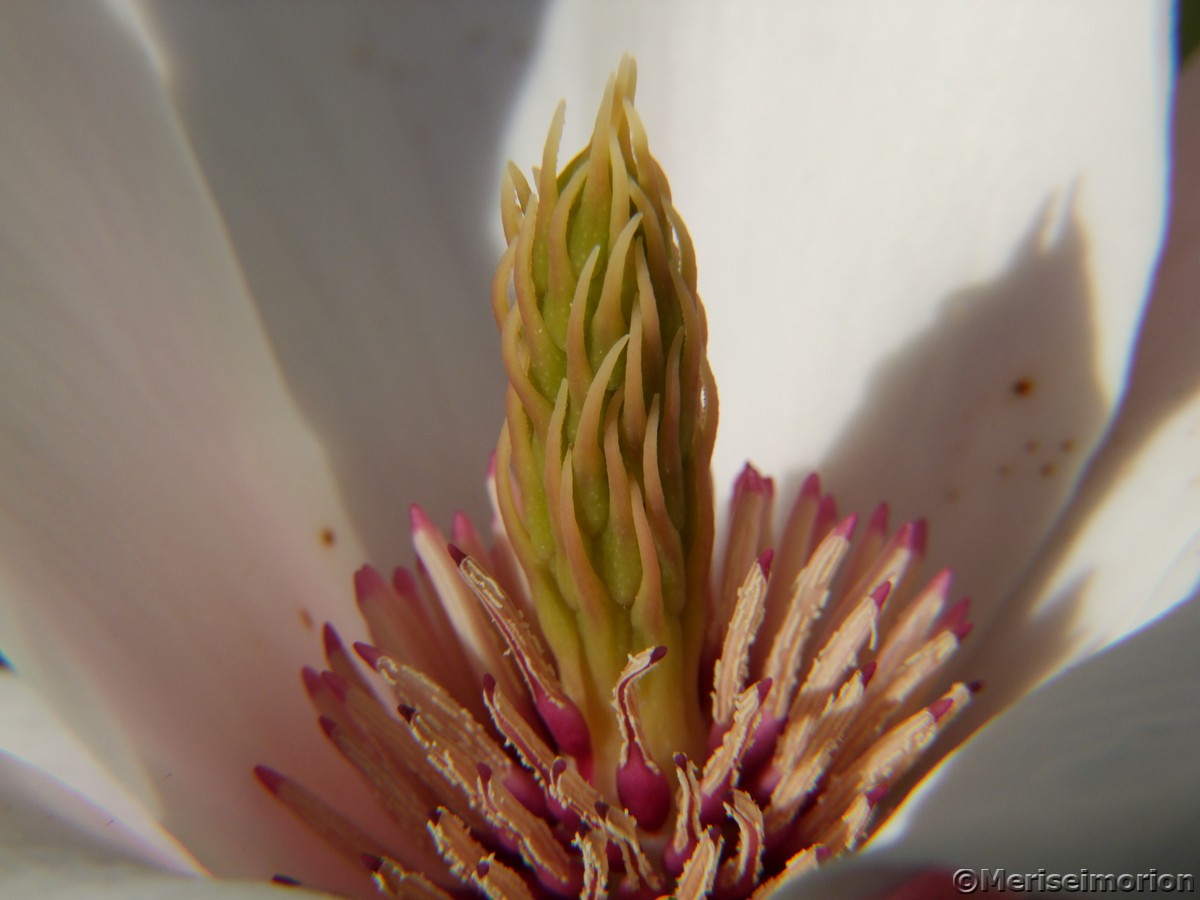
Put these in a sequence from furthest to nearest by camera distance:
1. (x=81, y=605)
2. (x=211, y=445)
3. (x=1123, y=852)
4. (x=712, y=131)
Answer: (x=712, y=131) < (x=211, y=445) < (x=81, y=605) < (x=1123, y=852)

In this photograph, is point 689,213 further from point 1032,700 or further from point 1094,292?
point 1032,700

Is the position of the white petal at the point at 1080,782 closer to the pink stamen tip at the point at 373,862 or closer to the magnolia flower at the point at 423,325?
the magnolia flower at the point at 423,325

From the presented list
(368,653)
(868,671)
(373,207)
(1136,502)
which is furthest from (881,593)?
(373,207)

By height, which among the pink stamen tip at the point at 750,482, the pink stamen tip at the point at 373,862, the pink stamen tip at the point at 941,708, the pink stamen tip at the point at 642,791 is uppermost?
the pink stamen tip at the point at 750,482

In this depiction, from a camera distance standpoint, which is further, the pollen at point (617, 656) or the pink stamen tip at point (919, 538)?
the pink stamen tip at point (919, 538)

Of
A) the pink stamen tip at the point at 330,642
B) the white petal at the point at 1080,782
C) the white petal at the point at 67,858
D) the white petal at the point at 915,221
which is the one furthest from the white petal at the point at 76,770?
the white petal at the point at 915,221

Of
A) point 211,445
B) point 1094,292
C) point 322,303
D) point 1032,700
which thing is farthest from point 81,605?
point 1094,292
